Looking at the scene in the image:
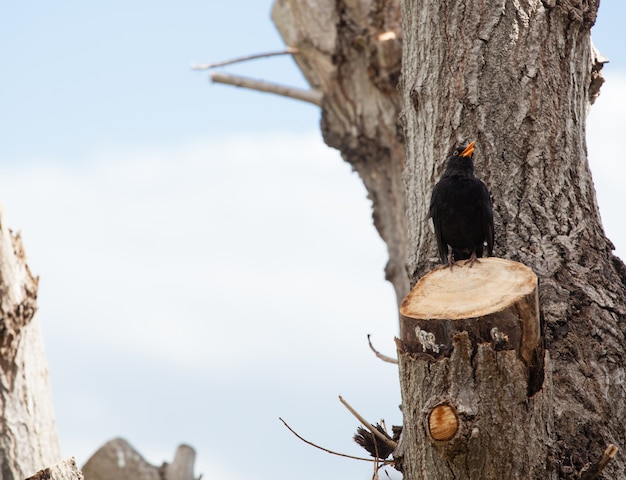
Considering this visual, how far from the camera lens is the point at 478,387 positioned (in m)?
2.45

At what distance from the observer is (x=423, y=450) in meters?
2.54

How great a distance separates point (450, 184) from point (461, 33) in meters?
0.73

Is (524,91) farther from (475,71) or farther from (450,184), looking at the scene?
(450,184)

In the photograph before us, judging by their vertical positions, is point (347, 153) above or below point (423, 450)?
above

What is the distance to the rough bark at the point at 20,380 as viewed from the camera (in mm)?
4500

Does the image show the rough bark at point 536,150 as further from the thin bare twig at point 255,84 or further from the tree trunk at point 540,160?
the thin bare twig at point 255,84

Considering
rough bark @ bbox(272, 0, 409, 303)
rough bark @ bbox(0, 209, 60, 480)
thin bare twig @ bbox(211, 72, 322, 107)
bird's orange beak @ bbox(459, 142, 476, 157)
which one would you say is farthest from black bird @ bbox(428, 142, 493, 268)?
thin bare twig @ bbox(211, 72, 322, 107)

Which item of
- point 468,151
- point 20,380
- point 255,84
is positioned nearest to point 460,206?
point 468,151

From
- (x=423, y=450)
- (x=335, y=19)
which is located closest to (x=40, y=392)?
(x=423, y=450)

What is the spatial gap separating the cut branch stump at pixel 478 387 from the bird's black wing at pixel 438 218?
0.86 m

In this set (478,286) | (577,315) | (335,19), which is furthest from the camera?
(335,19)

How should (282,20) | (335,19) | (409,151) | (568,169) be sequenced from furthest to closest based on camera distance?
(282,20) → (335,19) → (409,151) → (568,169)

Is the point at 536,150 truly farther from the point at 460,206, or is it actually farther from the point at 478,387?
the point at 478,387

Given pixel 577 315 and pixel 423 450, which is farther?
pixel 577 315
